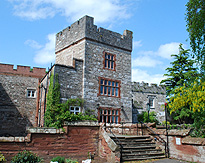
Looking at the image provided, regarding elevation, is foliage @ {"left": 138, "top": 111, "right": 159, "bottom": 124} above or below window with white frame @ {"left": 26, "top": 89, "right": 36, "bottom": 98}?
below

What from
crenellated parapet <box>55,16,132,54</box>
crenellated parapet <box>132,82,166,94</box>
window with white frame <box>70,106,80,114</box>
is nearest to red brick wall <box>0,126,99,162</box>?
window with white frame <box>70,106,80,114</box>

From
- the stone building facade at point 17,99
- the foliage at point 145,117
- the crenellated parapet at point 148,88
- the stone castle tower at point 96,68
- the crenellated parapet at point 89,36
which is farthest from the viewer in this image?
the crenellated parapet at point 148,88

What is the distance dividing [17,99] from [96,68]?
30.1ft


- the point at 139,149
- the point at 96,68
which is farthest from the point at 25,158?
the point at 96,68

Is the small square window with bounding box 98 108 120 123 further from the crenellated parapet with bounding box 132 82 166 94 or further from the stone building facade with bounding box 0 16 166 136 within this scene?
the crenellated parapet with bounding box 132 82 166 94

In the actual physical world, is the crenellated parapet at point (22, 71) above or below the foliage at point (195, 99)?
above

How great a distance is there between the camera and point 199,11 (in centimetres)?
1012

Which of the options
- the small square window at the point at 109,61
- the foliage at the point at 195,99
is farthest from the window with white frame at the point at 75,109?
the foliage at the point at 195,99

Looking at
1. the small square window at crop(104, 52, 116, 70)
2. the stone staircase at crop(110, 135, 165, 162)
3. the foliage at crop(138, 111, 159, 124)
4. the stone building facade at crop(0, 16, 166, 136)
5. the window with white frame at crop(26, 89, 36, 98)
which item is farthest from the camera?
the foliage at crop(138, 111, 159, 124)

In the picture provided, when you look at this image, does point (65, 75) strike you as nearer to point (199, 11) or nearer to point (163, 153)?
point (163, 153)

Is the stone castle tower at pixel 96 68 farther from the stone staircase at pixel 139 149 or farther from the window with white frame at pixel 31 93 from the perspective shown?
the stone staircase at pixel 139 149

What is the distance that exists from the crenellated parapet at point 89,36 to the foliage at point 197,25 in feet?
29.9

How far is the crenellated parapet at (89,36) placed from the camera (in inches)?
716

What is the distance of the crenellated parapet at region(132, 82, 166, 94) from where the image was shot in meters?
27.7
